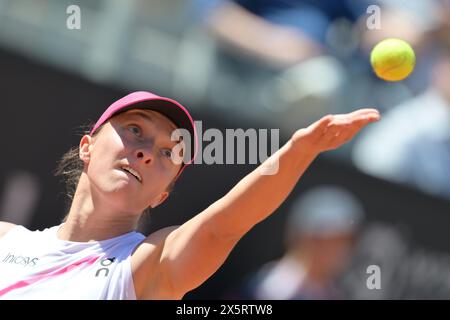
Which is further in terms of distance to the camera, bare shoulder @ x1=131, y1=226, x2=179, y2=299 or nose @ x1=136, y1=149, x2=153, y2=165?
nose @ x1=136, y1=149, x2=153, y2=165

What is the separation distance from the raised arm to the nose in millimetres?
268

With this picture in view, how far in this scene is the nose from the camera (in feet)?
8.30

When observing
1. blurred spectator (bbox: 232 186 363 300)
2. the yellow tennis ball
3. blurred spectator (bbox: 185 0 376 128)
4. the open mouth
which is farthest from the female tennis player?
blurred spectator (bbox: 185 0 376 128)

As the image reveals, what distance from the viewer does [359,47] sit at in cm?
543

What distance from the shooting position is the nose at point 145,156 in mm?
2529

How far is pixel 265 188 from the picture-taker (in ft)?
7.15

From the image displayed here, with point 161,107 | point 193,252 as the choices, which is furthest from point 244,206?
point 161,107

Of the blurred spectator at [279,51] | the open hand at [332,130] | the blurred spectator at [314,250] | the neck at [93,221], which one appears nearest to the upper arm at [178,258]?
the neck at [93,221]

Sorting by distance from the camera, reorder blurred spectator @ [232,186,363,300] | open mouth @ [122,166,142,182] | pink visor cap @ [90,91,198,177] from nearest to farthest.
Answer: open mouth @ [122,166,142,182]
pink visor cap @ [90,91,198,177]
blurred spectator @ [232,186,363,300]

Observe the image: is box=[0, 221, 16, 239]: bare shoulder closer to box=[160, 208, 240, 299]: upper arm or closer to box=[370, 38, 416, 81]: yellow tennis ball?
box=[160, 208, 240, 299]: upper arm

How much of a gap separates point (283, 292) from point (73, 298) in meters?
2.20

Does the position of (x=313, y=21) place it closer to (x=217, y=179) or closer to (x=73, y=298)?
(x=217, y=179)

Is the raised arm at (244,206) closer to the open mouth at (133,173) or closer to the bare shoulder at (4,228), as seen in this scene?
Result: the open mouth at (133,173)

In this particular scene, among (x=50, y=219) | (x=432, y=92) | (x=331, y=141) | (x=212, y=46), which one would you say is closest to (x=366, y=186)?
(x=432, y=92)
